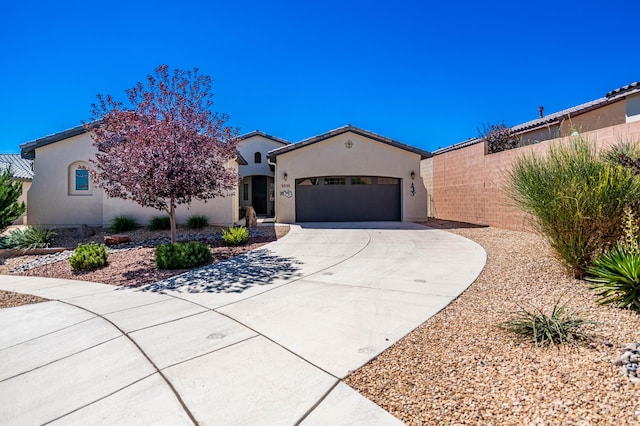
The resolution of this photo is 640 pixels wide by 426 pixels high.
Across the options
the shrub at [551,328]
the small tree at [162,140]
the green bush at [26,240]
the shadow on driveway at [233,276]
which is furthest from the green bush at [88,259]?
the shrub at [551,328]

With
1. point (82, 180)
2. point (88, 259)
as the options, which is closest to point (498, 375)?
point (88, 259)

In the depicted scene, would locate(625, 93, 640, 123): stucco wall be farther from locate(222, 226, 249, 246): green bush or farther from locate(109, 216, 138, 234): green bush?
locate(109, 216, 138, 234): green bush

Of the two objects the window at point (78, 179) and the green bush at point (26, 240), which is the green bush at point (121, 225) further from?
the window at point (78, 179)

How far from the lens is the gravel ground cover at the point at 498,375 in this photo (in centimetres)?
227

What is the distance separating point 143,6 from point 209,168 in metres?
5.04

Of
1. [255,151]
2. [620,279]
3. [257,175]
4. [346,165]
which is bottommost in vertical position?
[620,279]

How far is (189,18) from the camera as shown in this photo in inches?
377

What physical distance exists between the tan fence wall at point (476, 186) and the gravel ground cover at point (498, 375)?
7.85m

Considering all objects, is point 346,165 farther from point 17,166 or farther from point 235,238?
point 17,166

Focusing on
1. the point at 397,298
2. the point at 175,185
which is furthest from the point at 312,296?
the point at 175,185

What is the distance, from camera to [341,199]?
17.5 m

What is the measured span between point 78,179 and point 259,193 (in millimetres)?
11603

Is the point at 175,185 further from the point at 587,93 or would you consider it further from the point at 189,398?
the point at 587,93

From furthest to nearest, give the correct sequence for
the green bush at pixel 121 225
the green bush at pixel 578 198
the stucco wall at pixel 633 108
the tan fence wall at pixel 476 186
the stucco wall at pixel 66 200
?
the stucco wall at pixel 66 200, the green bush at pixel 121 225, the tan fence wall at pixel 476 186, the stucco wall at pixel 633 108, the green bush at pixel 578 198
